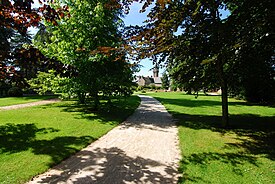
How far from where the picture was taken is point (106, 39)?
13.2 metres

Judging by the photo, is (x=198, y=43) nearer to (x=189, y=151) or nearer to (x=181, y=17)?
(x=181, y=17)

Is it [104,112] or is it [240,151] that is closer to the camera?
[240,151]

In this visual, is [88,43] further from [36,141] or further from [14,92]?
[14,92]

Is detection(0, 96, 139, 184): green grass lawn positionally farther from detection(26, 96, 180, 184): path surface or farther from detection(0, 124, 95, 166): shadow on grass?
detection(26, 96, 180, 184): path surface

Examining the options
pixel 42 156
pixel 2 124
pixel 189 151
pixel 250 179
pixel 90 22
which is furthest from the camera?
pixel 90 22

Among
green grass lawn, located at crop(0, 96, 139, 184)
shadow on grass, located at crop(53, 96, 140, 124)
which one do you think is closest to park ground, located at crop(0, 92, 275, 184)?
green grass lawn, located at crop(0, 96, 139, 184)

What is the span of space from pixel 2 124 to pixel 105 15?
8.79m

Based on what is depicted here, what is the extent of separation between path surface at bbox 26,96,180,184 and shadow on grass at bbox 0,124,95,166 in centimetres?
47

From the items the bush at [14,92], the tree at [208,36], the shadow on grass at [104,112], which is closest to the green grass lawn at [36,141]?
the shadow on grass at [104,112]

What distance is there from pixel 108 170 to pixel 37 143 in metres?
3.45

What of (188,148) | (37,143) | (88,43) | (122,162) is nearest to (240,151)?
(188,148)

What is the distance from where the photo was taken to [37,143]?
7.04m

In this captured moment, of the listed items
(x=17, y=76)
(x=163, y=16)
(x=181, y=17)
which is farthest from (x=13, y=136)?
(x=181, y=17)

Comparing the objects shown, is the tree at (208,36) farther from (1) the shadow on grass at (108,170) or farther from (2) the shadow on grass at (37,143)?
(2) the shadow on grass at (37,143)
